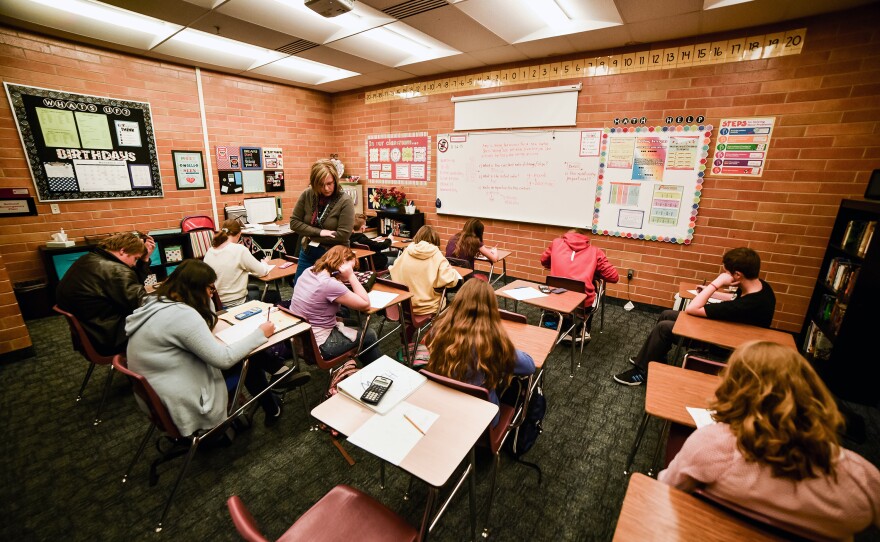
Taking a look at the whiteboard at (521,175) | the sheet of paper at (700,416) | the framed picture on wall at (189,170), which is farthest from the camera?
the framed picture on wall at (189,170)

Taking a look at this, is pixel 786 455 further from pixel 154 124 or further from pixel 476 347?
pixel 154 124

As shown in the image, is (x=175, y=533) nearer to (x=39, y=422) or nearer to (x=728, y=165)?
(x=39, y=422)

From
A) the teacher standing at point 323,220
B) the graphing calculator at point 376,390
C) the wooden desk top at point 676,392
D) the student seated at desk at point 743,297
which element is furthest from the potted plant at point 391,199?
the wooden desk top at point 676,392

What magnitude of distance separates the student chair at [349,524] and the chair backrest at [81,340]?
1932mm

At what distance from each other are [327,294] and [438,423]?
1.29 meters

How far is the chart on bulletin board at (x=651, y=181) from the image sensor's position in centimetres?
378

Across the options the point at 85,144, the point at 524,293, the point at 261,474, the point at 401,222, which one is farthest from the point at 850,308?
the point at 85,144

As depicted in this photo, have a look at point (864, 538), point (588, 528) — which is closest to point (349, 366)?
point (588, 528)

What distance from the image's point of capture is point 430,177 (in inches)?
226

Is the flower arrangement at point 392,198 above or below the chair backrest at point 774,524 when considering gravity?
above

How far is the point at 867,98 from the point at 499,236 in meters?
3.65

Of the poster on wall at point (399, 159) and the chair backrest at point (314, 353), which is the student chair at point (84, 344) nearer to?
the chair backrest at point (314, 353)

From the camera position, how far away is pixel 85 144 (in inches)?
167

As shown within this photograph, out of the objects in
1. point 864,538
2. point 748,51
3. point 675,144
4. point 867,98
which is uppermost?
point 748,51
